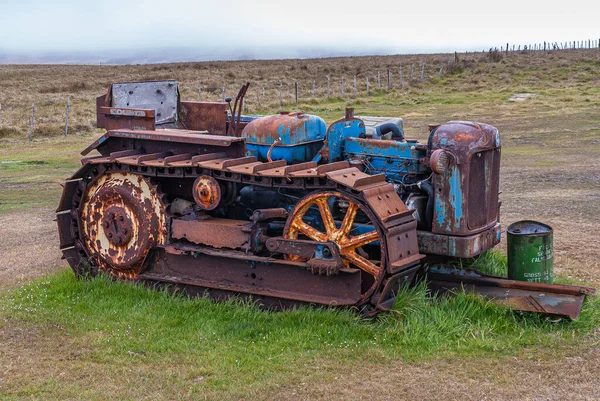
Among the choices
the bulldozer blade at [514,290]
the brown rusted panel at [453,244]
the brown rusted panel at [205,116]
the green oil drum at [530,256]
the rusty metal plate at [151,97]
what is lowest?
the bulldozer blade at [514,290]

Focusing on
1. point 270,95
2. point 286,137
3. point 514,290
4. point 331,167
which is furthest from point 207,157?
point 270,95

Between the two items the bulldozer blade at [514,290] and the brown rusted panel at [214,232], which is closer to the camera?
the bulldozer blade at [514,290]

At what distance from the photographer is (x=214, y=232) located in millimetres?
7961

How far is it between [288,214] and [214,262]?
940 millimetres

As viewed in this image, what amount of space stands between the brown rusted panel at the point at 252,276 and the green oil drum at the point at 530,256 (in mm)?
1879

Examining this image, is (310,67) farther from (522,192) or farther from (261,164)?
(261,164)

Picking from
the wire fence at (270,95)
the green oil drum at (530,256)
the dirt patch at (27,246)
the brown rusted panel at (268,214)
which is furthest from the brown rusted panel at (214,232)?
the wire fence at (270,95)

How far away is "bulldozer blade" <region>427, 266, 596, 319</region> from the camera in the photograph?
282 inches

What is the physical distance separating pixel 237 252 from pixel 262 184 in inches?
30.5

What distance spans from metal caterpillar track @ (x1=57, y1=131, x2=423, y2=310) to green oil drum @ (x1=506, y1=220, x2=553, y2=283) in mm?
1379

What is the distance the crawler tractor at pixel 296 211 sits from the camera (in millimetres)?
7156

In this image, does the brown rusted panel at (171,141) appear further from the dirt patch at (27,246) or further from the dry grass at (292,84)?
the dry grass at (292,84)

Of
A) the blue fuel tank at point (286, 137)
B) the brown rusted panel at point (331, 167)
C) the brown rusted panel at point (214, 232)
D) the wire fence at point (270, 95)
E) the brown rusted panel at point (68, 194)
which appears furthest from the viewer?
the wire fence at point (270, 95)

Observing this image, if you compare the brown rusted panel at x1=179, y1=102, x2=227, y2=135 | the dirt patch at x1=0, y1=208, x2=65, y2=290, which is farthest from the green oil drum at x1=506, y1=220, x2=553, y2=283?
the dirt patch at x1=0, y1=208, x2=65, y2=290
